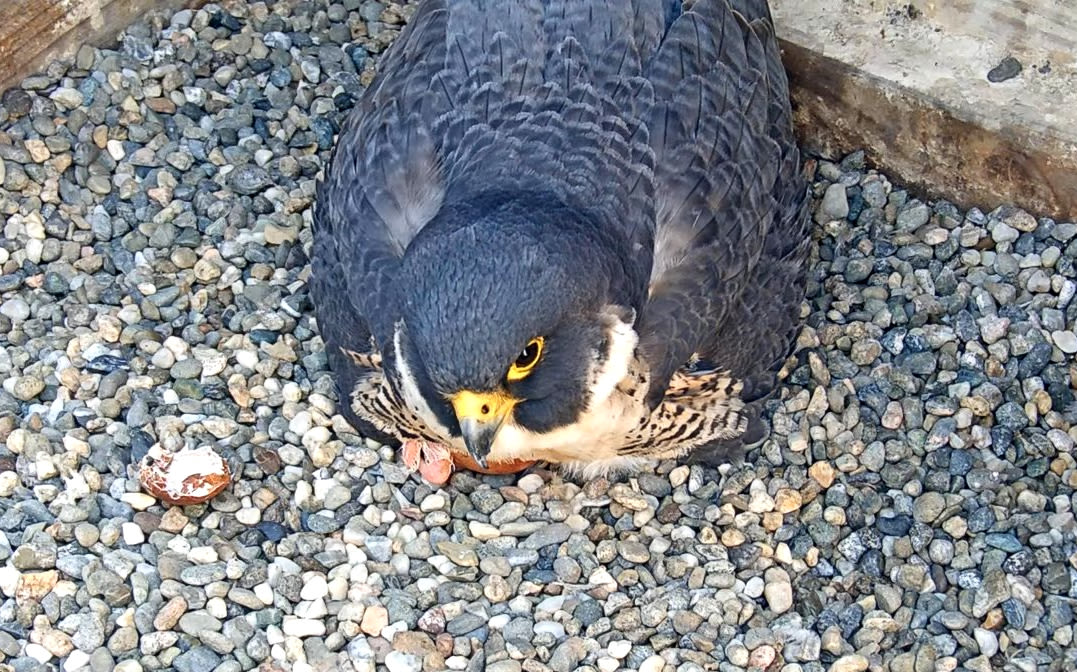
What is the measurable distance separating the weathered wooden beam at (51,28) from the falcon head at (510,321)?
2.58 metres

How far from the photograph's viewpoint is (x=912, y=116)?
6.51 m

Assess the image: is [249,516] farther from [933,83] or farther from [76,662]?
[933,83]

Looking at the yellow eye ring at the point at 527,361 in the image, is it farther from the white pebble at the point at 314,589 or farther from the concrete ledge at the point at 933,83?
the concrete ledge at the point at 933,83

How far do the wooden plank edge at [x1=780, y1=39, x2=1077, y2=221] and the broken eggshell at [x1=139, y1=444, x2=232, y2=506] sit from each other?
9.20 feet

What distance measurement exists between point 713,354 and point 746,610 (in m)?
0.85

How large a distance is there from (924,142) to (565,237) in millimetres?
2282

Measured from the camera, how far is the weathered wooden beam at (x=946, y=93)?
634 centimetres

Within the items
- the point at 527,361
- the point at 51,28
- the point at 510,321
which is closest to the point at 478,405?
the point at 527,361

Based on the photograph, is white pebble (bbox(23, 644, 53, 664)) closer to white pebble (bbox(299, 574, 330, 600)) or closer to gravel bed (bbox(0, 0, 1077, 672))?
gravel bed (bbox(0, 0, 1077, 672))

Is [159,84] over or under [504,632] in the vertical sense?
over

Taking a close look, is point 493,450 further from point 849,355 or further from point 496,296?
point 849,355

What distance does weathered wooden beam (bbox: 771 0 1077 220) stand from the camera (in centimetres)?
634

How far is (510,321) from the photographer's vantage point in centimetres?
459

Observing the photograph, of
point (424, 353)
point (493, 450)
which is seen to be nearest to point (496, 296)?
point (424, 353)
